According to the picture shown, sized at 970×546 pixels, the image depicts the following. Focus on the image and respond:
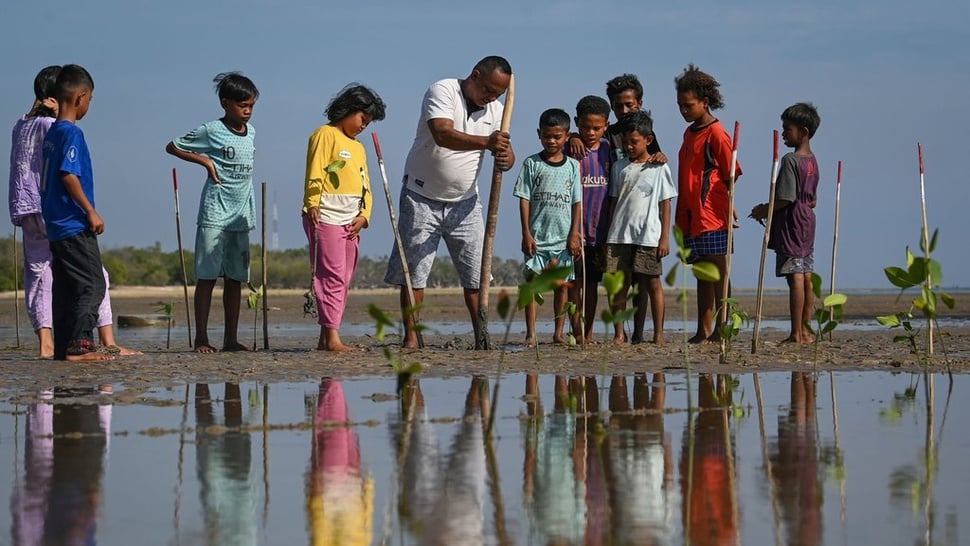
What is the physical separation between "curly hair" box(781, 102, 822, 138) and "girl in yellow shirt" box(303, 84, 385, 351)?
10.3ft

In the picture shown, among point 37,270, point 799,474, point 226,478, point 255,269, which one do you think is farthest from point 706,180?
point 255,269

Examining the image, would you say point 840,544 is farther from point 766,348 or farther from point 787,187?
point 787,187

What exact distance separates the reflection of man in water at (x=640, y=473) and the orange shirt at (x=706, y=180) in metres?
3.93

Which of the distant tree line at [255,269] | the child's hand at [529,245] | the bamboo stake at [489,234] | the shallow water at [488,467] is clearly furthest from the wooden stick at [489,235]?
the distant tree line at [255,269]

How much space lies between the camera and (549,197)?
9234mm

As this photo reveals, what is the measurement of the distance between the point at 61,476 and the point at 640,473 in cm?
172

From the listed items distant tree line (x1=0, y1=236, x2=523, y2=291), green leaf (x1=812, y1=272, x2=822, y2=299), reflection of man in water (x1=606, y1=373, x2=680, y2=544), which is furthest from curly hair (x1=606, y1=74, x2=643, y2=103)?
distant tree line (x1=0, y1=236, x2=523, y2=291)

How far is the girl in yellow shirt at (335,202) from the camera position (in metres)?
8.71

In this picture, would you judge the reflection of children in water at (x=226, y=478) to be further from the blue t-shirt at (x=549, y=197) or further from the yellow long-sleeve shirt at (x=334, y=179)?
the blue t-shirt at (x=549, y=197)

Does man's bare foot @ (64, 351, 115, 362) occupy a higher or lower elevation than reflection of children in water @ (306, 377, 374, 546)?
lower

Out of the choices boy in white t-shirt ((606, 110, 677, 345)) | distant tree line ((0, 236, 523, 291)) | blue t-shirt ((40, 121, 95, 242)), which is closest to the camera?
blue t-shirt ((40, 121, 95, 242))

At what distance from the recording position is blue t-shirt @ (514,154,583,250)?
923cm

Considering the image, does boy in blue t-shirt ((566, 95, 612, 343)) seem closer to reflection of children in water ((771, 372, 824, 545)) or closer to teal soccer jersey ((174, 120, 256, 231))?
teal soccer jersey ((174, 120, 256, 231))

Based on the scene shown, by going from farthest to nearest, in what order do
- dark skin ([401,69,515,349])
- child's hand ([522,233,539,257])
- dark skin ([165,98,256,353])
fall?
child's hand ([522,233,539,257]) → dark skin ([165,98,256,353]) → dark skin ([401,69,515,349])
